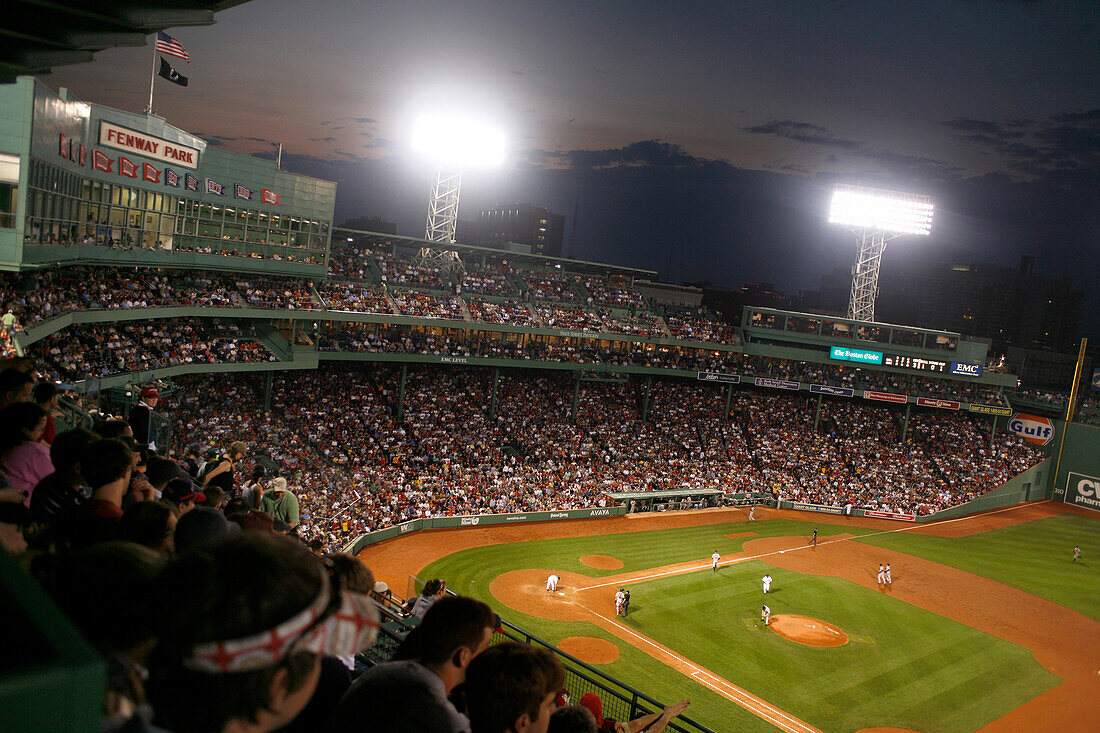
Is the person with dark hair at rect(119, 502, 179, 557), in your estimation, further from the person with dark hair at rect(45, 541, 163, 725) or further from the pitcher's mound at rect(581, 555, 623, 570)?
the pitcher's mound at rect(581, 555, 623, 570)

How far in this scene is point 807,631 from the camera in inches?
949

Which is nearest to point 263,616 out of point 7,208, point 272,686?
point 272,686

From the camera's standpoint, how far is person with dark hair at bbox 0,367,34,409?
608cm

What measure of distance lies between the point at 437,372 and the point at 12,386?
1399 inches

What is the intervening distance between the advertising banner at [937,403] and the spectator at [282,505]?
51284mm

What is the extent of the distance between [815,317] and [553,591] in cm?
3616

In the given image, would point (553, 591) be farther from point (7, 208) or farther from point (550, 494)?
point (7, 208)

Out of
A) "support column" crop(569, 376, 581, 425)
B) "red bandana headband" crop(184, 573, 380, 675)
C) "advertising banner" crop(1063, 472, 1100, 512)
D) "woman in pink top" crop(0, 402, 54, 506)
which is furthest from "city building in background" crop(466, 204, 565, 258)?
"red bandana headband" crop(184, 573, 380, 675)

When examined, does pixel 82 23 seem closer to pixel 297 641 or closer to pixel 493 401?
pixel 297 641

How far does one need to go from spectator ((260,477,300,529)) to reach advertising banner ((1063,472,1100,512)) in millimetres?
59702

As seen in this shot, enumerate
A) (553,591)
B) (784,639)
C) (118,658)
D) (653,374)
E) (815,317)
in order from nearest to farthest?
(118,658) → (784,639) → (553,591) → (653,374) → (815,317)

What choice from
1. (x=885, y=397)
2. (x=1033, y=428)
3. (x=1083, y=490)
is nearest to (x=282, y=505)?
(x=885, y=397)

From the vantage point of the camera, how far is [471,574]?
85.4ft

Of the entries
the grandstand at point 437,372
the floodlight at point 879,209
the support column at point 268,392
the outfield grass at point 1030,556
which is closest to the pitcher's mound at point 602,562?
the grandstand at point 437,372
